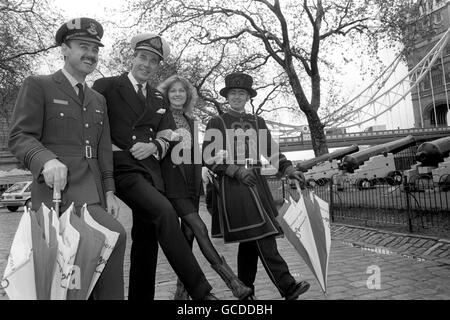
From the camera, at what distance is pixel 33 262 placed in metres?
1.66

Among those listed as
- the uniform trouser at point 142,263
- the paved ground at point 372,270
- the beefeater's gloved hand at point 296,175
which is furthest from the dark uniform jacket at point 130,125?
the paved ground at point 372,270

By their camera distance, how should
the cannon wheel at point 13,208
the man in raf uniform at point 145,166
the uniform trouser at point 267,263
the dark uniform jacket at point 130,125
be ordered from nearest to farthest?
the man in raf uniform at point 145,166 < the dark uniform jacket at point 130,125 < the uniform trouser at point 267,263 < the cannon wheel at point 13,208

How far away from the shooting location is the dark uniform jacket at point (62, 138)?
2156mm

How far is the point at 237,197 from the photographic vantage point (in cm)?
312

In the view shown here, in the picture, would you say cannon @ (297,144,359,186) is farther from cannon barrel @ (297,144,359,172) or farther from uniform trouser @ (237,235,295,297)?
uniform trouser @ (237,235,295,297)

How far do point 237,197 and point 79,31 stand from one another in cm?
150

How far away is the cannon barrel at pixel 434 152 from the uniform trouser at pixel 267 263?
10282 millimetres

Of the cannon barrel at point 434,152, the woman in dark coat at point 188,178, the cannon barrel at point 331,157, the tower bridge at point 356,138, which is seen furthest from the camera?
the tower bridge at point 356,138

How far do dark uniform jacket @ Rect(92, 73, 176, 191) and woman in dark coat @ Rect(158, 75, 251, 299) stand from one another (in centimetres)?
15

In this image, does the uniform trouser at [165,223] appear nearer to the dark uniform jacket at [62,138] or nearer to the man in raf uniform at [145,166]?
the man in raf uniform at [145,166]

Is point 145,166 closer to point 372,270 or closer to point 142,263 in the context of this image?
point 142,263

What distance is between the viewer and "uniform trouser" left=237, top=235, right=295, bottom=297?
9.65 ft

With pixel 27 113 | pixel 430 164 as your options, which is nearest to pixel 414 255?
pixel 27 113
